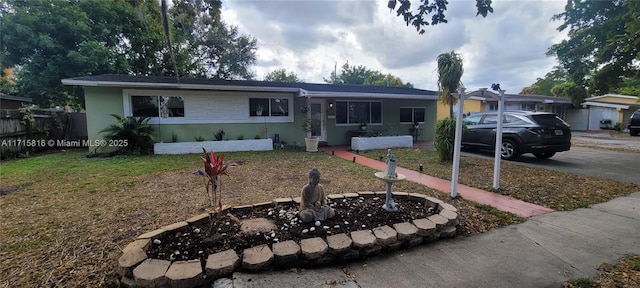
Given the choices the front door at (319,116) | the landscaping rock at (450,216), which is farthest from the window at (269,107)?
the landscaping rock at (450,216)

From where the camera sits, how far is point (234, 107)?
1018 centimetres

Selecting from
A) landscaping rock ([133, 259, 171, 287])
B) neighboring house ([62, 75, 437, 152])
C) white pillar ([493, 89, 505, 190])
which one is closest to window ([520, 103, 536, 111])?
neighboring house ([62, 75, 437, 152])

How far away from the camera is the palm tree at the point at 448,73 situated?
13.0 meters

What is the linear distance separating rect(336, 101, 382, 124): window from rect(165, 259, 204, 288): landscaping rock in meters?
9.81

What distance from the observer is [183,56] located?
15.6 metres

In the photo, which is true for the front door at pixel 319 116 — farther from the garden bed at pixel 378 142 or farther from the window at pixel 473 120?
the window at pixel 473 120

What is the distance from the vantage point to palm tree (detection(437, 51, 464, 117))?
42.7 ft

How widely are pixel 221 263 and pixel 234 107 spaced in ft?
28.5

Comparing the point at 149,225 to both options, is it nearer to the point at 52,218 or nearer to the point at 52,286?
the point at 52,286

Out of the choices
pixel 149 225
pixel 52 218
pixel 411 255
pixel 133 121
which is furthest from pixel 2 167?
pixel 411 255

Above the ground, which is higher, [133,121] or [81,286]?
[133,121]

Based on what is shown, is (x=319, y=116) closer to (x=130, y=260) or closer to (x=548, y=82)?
(x=130, y=260)

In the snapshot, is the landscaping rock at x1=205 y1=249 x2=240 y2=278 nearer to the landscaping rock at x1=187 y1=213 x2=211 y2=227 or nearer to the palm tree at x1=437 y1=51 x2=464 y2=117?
the landscaping rock at x1=187 y1=213 x2=211 y2=227

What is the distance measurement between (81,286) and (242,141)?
7991 mm
